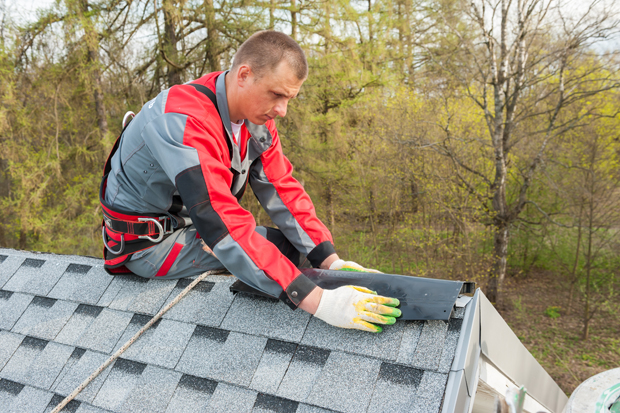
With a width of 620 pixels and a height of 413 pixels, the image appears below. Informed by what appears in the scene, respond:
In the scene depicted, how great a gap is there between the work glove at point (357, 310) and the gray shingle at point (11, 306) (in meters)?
1.69

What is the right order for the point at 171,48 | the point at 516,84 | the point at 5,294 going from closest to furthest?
1. the point at 5,294
2. the point at 516,84
3. the point at 171,48

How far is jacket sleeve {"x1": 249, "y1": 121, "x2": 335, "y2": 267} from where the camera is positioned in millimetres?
2240

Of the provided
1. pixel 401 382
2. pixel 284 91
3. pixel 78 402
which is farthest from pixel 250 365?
pixel 284 91

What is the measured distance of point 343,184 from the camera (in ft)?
34.0

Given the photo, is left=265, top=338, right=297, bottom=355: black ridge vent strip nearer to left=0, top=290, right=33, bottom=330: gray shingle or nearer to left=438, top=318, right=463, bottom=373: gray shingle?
left=438, top=318, right=463, bottom=373: gray shingle

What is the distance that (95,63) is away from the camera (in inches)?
381

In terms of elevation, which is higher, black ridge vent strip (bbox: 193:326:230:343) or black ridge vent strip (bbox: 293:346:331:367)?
black ridge vent strip (bbox: 293:346:331:367)

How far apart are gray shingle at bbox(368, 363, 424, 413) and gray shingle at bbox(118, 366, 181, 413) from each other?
745 millimetres

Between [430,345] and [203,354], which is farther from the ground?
[430,345]

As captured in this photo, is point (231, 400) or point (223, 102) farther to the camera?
point (223, 102)

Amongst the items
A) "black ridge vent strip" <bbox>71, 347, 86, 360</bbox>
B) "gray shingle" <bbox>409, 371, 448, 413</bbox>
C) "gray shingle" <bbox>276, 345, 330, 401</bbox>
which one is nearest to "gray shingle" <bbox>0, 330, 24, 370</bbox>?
"black ridge vent strip" <bbox>71, 347, 86, 360</bbox>

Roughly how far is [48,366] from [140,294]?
0.46m

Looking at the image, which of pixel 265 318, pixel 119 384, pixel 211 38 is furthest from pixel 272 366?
pixel 211 38

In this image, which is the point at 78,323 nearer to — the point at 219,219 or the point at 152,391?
the point at 152,391
